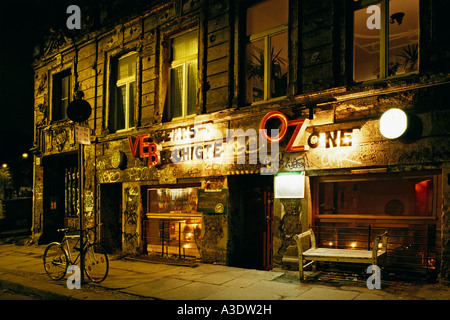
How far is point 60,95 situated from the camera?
46.4ft

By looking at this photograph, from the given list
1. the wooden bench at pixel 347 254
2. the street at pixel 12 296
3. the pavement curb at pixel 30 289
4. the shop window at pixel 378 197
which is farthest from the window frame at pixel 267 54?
the street at pixel 12 296

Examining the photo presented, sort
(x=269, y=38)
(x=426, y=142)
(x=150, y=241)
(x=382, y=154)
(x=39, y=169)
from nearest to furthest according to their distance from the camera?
(x=426, y=142)
(x=382, y=154)
(x=269, y=38)
(x=150, y=241)
(x=39, y=169)

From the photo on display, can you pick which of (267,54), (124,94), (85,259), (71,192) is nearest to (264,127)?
(267,54)

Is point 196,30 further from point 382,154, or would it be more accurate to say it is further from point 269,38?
point 382,154

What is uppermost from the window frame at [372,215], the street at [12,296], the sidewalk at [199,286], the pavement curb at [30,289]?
the window frame at [372,215]

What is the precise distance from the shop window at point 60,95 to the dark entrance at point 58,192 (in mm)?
1642

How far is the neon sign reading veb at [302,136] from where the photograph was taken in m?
6.91

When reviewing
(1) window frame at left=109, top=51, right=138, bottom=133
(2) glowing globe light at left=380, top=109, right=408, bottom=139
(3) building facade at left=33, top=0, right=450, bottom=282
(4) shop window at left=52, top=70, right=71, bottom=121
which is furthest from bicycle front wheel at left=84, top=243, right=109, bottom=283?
(4) shop window at left=52, top=70, right=71, bottom=121

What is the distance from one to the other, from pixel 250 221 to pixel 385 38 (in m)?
4.93

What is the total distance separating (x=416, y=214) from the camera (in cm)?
645

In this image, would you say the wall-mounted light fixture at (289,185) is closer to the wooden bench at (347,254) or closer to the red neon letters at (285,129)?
the red neon letters at (285,129)

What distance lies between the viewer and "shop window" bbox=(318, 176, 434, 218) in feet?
21.0

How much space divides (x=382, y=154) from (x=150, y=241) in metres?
6.93

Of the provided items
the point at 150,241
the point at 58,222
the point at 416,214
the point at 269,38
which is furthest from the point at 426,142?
the point at 58,222
